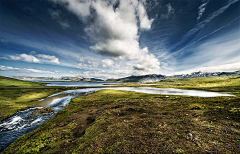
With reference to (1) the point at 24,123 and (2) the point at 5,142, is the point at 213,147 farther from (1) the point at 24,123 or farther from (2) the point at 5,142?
(1) the point at 24,123

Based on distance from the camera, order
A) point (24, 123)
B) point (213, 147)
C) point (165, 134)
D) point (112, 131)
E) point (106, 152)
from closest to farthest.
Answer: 1. point (213, 147)
2. point (106, 152)
3. point (165, 134)
4. point (112, 131)
5. point (24, 123)

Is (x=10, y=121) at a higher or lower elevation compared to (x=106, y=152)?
lower

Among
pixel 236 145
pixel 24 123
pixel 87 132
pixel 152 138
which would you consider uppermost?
pixel 236 145

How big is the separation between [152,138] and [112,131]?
5.90 meters

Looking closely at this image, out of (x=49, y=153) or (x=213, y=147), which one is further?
(x=49, y=153)

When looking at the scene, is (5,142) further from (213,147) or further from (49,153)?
(213,147)

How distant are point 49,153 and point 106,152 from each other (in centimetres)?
733

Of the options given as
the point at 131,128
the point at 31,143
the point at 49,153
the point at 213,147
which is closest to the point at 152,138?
the point at 131,128

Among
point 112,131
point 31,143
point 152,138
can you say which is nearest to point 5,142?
point 31,143

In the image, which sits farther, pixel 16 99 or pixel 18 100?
pixel 16 99

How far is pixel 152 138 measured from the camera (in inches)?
434

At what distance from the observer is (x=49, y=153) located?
34.6 feet

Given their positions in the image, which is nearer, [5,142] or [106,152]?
[106,152]

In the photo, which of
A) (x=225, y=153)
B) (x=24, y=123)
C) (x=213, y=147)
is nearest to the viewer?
(x=225, y=153)
